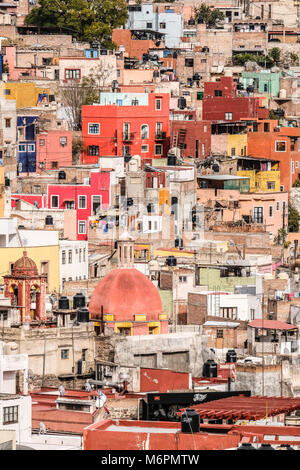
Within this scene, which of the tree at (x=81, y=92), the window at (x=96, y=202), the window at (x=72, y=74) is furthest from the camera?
the window at (x=72, y=74)

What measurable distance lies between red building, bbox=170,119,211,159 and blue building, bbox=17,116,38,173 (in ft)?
18.1

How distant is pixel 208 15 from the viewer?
10588 centimetres

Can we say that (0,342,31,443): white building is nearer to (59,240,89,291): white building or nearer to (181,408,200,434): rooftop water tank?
(181,408,200,434): rooftop water tank

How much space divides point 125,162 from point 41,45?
1973cm

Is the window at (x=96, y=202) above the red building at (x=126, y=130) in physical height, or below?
below

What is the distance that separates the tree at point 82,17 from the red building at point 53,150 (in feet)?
59.0

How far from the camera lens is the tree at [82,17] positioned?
302 feet

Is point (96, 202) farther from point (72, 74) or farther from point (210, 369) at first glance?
point (210, 369)

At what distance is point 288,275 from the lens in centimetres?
6369

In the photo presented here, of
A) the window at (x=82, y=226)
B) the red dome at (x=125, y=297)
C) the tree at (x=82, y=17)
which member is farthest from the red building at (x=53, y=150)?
the red dome at (x=125, y=297)

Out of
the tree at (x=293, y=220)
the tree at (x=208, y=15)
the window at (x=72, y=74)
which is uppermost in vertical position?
the tree at (x=208, y=15)

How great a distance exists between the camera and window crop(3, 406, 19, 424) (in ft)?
132

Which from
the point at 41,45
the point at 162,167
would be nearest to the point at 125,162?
the point at 162,167

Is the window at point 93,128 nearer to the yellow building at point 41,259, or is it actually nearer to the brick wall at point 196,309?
the yellow building at point 41,259
